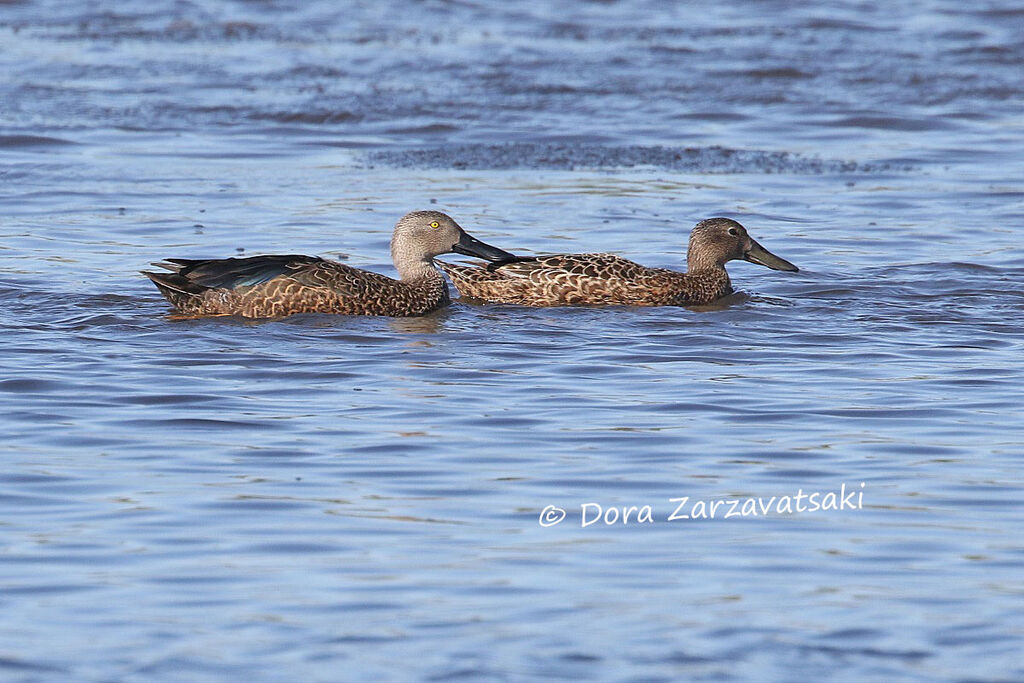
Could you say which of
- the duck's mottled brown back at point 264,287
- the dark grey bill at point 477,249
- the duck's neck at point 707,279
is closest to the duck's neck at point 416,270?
the dark grey bill at point 477,249

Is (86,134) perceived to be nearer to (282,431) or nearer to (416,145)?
(416,145)

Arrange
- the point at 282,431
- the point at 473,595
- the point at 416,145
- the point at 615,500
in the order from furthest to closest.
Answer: the point at 416,145 → the point at 282,431 → the point at 615,500 → the point at 473,595

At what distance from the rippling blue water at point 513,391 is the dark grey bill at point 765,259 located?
0.62 ft

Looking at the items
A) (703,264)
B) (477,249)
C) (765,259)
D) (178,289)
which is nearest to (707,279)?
(703,264)

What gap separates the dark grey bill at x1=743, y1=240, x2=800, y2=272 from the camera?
1213cm

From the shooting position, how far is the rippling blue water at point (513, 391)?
5863 mm

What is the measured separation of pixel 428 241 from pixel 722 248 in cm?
197

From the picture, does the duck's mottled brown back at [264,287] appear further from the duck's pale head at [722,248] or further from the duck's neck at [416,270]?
the duck's pale head at [722,248]

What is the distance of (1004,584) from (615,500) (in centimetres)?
158

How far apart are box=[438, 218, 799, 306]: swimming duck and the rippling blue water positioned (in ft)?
0.54

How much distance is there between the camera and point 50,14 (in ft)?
79.3

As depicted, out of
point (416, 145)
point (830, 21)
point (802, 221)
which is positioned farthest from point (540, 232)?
point (830, 21)

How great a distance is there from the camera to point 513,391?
9.09 m

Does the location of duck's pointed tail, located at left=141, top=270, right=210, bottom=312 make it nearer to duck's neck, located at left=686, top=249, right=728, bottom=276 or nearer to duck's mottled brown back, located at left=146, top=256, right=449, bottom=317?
duck's mottled brown back, located at left=146, top=256, right=449, bottom=317
